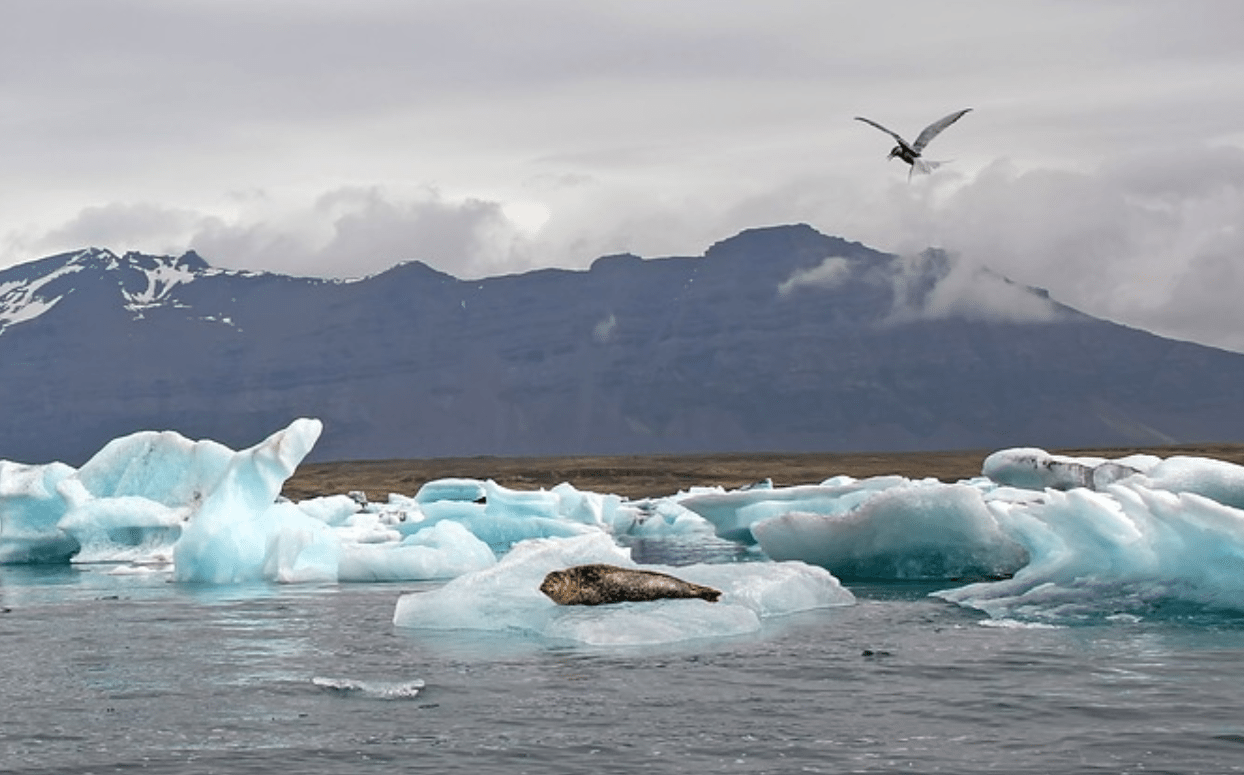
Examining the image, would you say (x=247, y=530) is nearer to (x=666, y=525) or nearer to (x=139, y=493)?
(x=139, y=493)

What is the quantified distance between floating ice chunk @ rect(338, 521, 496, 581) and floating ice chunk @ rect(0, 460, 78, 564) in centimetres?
1284

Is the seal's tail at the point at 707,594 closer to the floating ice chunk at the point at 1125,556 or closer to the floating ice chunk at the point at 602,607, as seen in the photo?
the floating ice chunk at the point at 602,607

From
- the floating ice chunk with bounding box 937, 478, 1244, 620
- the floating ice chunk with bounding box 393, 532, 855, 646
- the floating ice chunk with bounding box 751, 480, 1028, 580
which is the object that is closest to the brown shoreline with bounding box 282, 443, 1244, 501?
the floating ice chunk with bounding box 751, 480, 1028, 580

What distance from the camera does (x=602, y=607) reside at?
1970 centimetres

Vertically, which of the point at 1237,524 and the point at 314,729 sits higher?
the point at 1237,524

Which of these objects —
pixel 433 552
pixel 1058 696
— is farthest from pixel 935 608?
pixel 433 552

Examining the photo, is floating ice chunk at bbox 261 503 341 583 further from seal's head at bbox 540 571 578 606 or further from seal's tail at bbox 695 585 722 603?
seal's tail at bbox 695 585 722 603

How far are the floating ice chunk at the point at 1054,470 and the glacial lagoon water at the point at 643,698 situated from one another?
8353 mm

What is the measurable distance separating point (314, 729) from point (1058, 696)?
674cm

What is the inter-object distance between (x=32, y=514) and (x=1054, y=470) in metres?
27.2

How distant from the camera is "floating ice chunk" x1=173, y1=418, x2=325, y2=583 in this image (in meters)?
32.1

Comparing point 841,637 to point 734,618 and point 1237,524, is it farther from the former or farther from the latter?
point 1237,524

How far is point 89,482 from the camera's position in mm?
41562

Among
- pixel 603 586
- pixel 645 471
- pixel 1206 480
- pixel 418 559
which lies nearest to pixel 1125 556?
pixel 1206 480
